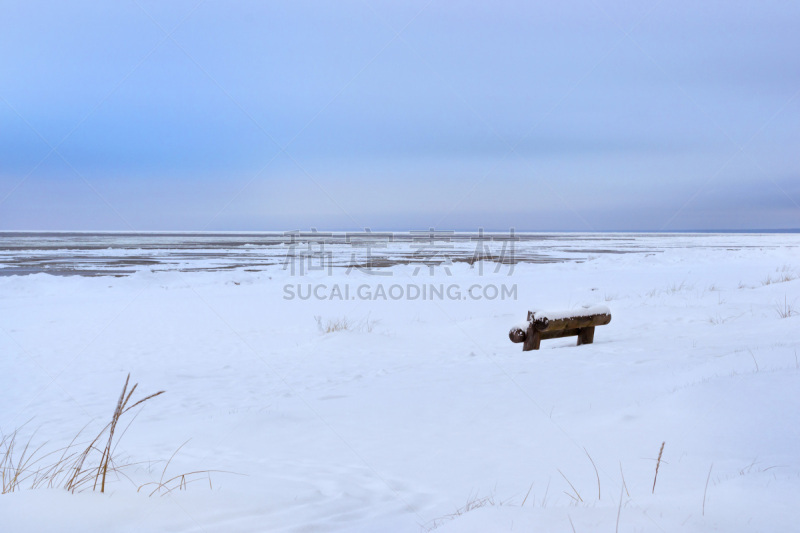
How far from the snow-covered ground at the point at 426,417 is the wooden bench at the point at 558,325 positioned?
271 millimetres

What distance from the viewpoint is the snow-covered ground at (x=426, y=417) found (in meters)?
2.36

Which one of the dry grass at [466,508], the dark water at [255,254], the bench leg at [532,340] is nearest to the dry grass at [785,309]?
the bench leg at [532,340]

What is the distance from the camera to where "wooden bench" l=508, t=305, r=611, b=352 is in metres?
7.18

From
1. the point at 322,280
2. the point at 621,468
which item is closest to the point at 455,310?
the point at 322,280

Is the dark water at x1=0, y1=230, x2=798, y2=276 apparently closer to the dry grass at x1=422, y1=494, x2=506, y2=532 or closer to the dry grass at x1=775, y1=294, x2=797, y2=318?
the dry grass at x1=775, y1=294, x2=797, y2=318

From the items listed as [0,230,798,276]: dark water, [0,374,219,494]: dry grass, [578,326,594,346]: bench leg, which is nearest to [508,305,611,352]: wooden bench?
[578,326,594,346]: bench leg

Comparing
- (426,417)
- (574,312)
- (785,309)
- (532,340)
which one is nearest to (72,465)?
(426,417)

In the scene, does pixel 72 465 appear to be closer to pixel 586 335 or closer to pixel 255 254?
pixel 586 335

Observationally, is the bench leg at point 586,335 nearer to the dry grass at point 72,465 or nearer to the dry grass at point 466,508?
the dry grass at point 466,508

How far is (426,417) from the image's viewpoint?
15.0 feet

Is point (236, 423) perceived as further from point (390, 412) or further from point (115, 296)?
point (115, 296)

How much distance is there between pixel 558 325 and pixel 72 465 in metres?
5.85

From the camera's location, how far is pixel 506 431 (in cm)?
405

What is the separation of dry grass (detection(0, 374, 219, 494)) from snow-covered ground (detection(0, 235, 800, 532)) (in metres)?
0.13
